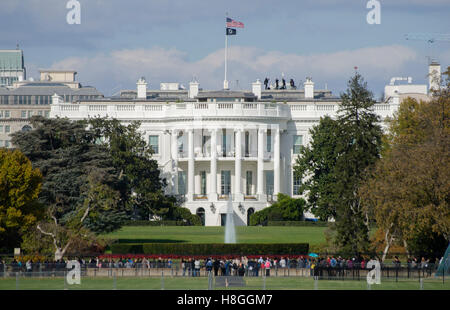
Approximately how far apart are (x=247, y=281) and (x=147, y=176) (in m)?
47.8

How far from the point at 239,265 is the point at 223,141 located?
199 feet

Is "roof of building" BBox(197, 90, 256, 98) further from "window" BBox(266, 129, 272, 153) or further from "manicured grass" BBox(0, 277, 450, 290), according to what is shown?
"manicured grass" BBox(0, 277, 450, 290)

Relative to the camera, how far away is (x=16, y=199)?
237 ft

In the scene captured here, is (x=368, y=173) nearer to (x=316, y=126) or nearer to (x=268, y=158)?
(x=316, y=126)

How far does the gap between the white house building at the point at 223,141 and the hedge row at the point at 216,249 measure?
39.6 m

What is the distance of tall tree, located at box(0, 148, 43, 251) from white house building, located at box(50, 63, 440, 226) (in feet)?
139

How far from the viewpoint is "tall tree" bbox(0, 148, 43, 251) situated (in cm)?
7081

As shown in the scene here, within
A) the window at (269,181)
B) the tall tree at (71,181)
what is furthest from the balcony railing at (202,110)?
the tall tree at (71,181)

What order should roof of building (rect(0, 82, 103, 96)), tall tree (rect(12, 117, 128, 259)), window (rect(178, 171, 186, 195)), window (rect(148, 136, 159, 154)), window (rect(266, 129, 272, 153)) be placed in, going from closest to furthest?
tall tree (rect(12, 117, 128, 259)) < window (rect(178, 171, 186, 195)) < window (rect(266, 129, 272, 153)) < window (rect(148, 136, 159, 154)) < roof of building (rect(0, 82, 103, 96))

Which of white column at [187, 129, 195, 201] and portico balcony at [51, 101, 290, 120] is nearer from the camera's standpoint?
white column at [187, 129, 195, 201]

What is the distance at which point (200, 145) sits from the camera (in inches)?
4840

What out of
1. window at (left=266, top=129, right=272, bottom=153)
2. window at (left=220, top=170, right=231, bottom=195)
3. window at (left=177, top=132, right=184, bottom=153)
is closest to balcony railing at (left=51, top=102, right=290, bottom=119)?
window at (left=266, top=129, right=272, bottom=153)

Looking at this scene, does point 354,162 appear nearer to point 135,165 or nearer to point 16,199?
point 16,199

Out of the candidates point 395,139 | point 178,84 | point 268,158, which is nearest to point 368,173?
point 395,139
